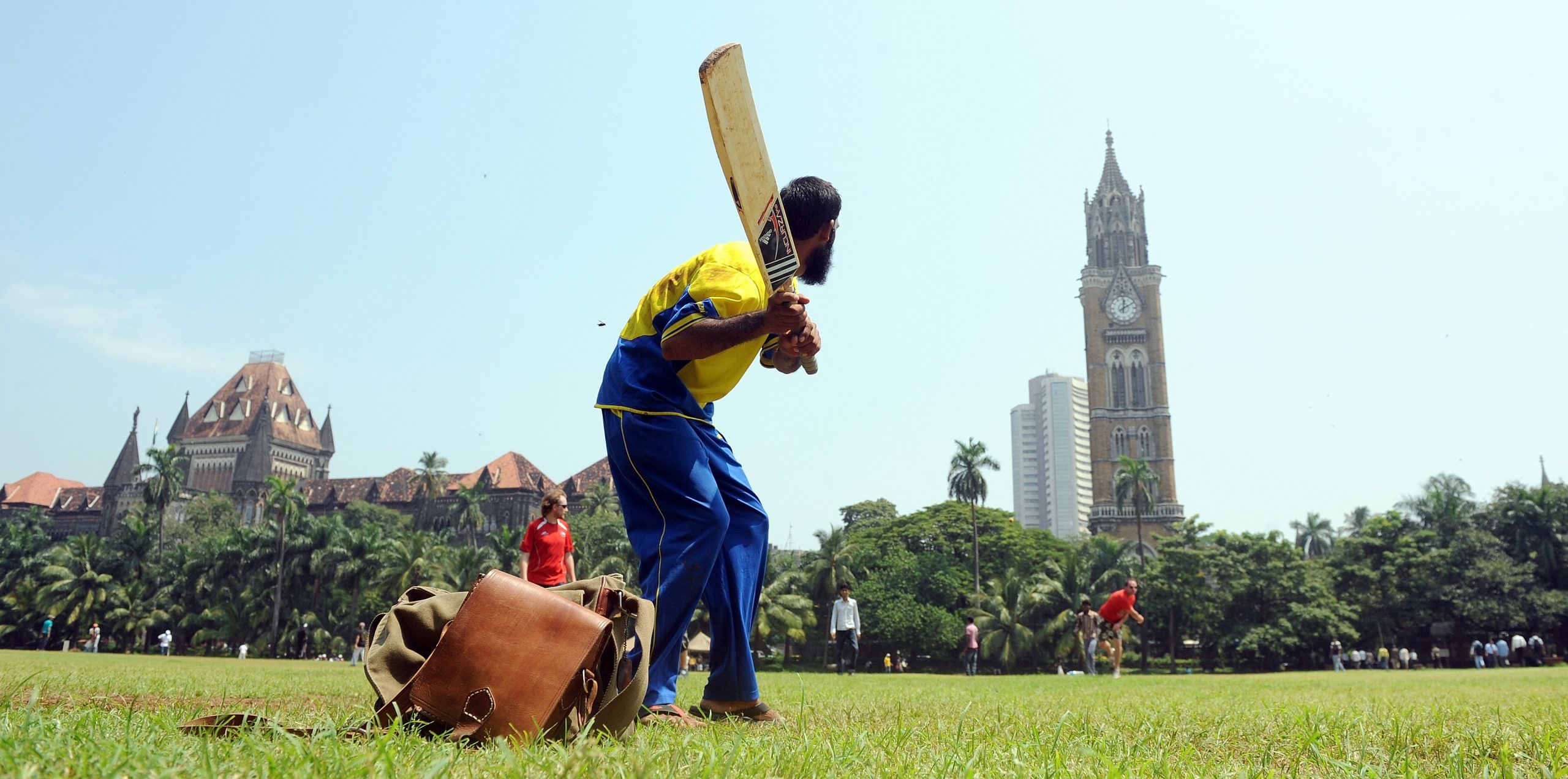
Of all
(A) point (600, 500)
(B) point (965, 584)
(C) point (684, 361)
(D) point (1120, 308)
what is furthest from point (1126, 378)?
(C) point (684, 361)

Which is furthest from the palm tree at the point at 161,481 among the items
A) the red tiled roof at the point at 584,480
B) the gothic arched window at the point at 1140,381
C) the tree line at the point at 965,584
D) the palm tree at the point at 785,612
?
the gothic arched window at the point at 1140,381

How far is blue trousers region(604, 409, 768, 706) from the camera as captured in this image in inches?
144

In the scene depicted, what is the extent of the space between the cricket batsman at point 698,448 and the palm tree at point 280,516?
200ft

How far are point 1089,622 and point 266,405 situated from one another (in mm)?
120788

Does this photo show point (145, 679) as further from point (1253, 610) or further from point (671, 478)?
point (1253, 610)

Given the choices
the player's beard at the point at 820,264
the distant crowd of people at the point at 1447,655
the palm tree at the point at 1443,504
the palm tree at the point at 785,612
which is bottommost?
the distant crowd of people at the point at 1447,655

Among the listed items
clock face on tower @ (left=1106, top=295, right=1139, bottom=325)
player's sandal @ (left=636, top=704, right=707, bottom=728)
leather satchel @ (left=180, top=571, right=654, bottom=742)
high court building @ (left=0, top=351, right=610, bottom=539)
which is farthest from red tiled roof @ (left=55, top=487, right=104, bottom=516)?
leather satchel @ (left=180, top=571, right=654, bottom=742)

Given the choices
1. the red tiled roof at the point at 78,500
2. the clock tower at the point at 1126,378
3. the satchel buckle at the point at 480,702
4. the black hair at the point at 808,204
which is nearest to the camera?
the satchel buckle at the point at 480,702

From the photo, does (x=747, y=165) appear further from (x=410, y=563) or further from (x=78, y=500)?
(x=78, y=500)

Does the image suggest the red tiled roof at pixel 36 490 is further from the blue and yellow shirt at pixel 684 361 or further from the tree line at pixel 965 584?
the blue and yellow shirt at pixel 684 361

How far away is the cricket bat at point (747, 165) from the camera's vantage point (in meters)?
3.25

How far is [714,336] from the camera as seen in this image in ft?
11.3

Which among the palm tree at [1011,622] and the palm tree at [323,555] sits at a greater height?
the palm tree at [323,555]

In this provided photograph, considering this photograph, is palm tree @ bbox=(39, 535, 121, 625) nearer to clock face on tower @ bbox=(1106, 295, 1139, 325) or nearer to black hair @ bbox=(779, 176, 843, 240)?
black hair @ bbox=(779, 176, 843, 240)
